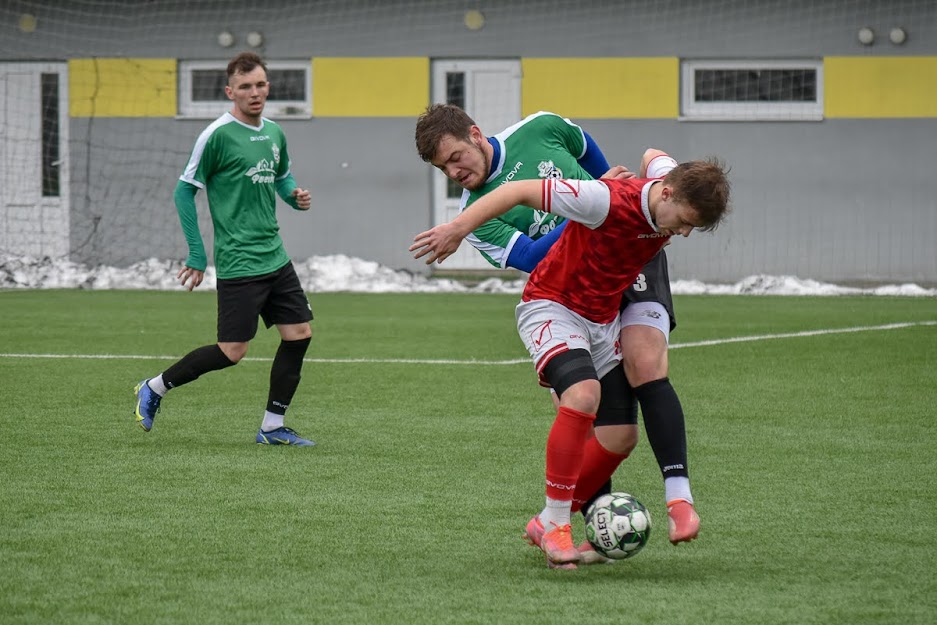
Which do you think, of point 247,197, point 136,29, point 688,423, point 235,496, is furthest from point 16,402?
point 136,29

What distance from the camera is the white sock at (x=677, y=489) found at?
4.81 meters

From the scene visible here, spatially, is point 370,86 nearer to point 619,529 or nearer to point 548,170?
point 548,170

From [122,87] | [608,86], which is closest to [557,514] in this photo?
[608,86]

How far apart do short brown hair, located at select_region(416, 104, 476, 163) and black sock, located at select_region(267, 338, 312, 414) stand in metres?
2.53

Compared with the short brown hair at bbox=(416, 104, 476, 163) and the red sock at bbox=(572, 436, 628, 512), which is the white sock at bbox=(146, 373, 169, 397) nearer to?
the short brown hair at bbox=(416, 104, 476, 163)

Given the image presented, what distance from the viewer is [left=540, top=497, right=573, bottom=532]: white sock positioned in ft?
15.6

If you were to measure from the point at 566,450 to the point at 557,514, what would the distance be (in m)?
0.21

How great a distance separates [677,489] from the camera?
4836 millimetres

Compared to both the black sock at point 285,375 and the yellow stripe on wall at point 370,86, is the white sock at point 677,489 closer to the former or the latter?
the black sock at point 285,375

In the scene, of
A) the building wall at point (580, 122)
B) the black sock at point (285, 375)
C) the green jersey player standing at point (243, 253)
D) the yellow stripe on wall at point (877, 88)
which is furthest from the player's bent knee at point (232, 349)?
the yellow stripe on wall at point (877, 88)

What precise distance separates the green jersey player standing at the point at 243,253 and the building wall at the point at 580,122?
→ 507 inches

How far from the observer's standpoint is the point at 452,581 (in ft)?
14.6

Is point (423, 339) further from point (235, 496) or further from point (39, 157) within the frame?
point (39, 157)

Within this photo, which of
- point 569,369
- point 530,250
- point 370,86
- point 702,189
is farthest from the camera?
point 370,86
